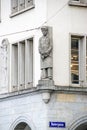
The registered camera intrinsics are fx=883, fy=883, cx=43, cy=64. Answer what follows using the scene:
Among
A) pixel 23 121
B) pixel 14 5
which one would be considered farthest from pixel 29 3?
pixel 23 121

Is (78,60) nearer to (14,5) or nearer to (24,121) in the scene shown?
(24,121)

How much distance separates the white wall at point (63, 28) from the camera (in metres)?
40.0

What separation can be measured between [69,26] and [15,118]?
5.23 m

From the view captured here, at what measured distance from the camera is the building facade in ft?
131

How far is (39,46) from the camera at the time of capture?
40094 mm

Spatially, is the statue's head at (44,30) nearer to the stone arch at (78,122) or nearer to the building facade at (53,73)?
the building facade at (53,73)

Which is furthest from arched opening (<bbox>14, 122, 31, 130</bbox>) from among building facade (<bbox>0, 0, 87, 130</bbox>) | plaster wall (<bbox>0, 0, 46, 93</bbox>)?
plaster wall (<bbox>0, 0, 46, 93</bbox>)

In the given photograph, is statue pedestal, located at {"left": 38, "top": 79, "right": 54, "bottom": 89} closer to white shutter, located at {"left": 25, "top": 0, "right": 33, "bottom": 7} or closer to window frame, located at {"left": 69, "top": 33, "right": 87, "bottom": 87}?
A: window frame, located at {"left": 69, "top": 33, "right": 87, "bottom": 87}

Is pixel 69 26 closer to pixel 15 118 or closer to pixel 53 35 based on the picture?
pixel 53 35

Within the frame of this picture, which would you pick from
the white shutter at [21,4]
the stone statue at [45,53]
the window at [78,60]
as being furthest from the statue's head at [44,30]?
the white shutter at [21,4]

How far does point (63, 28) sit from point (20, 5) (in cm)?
326

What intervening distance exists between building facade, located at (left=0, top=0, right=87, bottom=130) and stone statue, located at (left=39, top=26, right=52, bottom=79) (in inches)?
9.4

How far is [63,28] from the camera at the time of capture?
40344 millimetres

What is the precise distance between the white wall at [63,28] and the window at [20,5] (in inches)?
60.1
